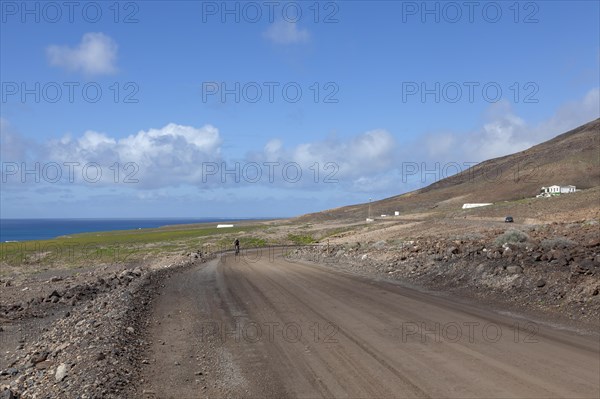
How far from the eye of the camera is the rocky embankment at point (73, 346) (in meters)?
9.87

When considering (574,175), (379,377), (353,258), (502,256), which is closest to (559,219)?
(353,258)

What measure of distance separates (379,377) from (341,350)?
2.01m

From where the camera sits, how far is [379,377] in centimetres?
934

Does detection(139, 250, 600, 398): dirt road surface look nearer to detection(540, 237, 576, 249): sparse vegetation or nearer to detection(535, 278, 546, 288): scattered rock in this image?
detection(535, 278, 546, 288): scattered rock

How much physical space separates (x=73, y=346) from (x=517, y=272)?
14.0 metres

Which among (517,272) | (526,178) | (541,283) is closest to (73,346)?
(541,283)

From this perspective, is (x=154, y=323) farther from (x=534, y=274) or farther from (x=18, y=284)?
(x=18, y=284)

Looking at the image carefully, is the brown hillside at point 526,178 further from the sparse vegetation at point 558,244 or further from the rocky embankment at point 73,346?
the rocky embankment at point 73,346

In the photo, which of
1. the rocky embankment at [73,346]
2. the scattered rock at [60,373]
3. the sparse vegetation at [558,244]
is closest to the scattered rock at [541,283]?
the sparse vegetation at [558,244]

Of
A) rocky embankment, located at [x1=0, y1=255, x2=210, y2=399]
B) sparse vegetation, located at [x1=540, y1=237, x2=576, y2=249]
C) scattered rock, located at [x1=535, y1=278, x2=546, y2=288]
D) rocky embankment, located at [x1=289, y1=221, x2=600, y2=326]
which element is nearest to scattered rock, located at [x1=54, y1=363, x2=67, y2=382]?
rocky embankment, located at [x1=0, y1=255, x2=210, y2=399]

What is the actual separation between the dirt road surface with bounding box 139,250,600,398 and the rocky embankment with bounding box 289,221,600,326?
5.48 feet

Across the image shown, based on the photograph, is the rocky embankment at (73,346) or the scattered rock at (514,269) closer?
the rocky embankment at (73,346)

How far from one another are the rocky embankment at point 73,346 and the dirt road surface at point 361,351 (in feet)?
1.84

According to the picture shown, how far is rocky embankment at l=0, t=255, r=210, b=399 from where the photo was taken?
987 centimetres
